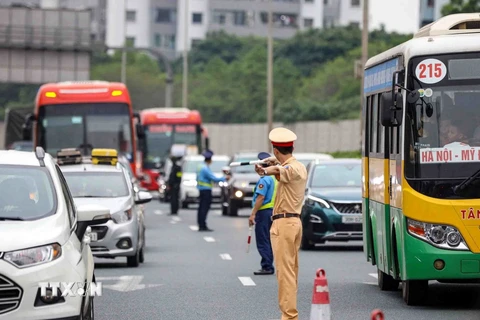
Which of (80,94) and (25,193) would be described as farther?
(80,94)

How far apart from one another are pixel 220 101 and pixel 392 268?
298 ft

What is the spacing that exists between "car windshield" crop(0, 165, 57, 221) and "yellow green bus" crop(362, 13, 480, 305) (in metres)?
3.90

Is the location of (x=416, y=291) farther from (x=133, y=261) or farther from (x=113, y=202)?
(x=113, y=202)

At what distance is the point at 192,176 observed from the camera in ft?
→ 154

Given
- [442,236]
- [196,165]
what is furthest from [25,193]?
[196,165]

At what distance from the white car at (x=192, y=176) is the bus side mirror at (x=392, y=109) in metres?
31.8

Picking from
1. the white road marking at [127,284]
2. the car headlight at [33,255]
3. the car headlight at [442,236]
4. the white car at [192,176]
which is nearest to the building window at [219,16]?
the white car at [192,176]

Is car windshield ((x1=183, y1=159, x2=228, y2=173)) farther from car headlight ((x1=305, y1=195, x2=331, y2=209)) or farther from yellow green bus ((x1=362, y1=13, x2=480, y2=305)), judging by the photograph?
yellow green bus ((x1=362, y1=13, x2=480, y2=305))

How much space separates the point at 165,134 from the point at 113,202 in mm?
36132

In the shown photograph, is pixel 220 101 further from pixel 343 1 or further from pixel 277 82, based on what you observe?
pixel 343 1

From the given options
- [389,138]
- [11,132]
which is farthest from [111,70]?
[389,138]

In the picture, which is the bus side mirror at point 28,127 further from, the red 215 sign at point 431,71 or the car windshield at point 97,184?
the red 215 sign at point 431,71

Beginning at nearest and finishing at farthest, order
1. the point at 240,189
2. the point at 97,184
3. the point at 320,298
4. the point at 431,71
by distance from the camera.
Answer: the point at 320,298 < the point at 431,71 < the point at 97,184 < the point at 240,189

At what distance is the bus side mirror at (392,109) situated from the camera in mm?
14067
